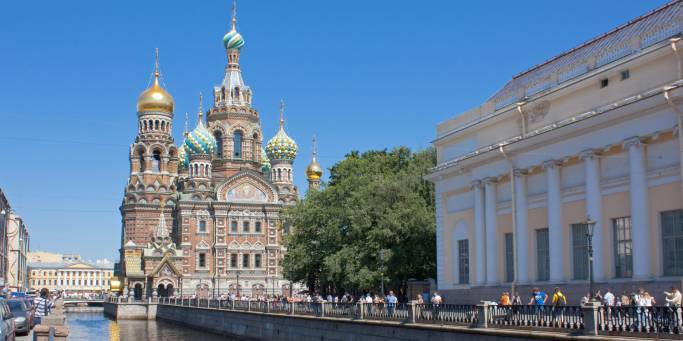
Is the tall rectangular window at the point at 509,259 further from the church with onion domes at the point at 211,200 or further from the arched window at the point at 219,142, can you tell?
the arched window at the point at 219,142

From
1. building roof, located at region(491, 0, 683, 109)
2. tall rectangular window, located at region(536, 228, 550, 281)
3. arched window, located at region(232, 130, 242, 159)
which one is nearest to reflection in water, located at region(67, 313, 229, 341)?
tall rectangular window, located at region(536, 228, 550, 281)

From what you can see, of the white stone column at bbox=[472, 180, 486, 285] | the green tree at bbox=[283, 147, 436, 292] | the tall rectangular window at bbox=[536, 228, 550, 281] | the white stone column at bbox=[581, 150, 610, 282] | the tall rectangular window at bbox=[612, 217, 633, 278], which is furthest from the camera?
the green tree at bbox=[283, 147, 436, 292]

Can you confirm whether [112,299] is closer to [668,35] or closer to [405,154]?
[405,154]

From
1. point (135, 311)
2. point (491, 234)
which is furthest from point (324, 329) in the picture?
point (135, 311)

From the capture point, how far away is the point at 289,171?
98188mm

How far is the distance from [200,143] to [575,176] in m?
66.9

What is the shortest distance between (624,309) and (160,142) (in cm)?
8171

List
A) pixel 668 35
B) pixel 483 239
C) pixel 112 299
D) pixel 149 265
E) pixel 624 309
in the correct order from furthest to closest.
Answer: pixel 112 299
pixel 149 265
pixel 483 239
pixel 668 35
pixel 624 309

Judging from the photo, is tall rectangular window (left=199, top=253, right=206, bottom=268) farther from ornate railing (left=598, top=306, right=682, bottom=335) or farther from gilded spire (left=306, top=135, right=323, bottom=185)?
ornate railing (left=598, top=306, right=682, bottom=335)

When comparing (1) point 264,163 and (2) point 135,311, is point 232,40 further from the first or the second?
(2) point 135,311

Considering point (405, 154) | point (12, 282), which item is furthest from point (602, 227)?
point (12, 282)

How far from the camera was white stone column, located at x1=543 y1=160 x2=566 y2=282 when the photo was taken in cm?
3133

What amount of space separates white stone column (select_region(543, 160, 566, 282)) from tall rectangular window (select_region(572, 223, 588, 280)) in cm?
45

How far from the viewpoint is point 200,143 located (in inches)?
3684
